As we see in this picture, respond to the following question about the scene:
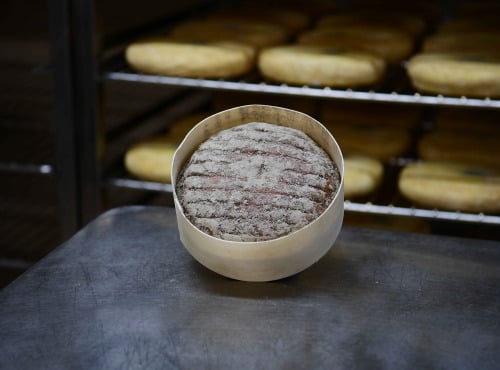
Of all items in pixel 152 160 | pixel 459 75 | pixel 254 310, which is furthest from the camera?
pixel 152 160

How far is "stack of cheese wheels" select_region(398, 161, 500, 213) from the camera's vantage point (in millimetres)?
1958

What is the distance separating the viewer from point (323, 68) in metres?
2.02

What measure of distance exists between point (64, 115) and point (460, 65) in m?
1.12

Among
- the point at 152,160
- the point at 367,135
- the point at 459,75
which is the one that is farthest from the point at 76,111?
the point at 459,75

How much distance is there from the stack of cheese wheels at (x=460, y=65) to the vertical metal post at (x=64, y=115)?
38.1 inches

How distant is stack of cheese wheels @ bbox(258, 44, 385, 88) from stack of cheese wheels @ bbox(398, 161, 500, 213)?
0.30 meters

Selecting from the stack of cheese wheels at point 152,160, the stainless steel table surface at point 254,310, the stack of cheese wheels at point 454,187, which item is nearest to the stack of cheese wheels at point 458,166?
the stack of cheese wheels at point 454,187

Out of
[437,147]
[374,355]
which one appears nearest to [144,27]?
[437,147]

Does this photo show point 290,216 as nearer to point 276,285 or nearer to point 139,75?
point 276,285

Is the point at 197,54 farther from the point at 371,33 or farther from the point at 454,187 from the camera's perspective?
the point at 454,187

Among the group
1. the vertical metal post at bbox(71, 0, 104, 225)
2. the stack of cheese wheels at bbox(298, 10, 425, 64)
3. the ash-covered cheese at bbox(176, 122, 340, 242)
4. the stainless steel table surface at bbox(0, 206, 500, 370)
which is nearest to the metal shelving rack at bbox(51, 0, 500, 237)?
the vertical metal post at bbox(71, 0, 104, 225)

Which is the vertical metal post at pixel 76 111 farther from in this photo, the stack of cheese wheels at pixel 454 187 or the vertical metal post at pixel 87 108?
the stack of cheese wheels at pixel 454 187

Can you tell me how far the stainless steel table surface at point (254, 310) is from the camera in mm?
1061

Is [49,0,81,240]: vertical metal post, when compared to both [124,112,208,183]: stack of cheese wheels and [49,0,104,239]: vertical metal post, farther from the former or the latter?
[124,112,208,183]: stack of cheese wheels
